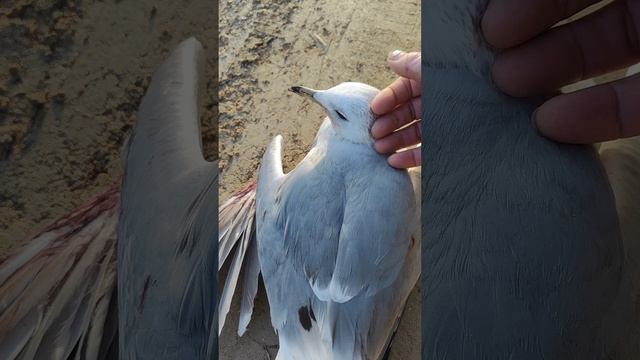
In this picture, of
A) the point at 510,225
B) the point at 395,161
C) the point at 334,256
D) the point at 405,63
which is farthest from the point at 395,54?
the point at 510,225

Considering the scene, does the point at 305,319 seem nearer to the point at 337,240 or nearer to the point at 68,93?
the point at 337,240

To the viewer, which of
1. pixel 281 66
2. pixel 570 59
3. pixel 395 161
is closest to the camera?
pixel 570 59

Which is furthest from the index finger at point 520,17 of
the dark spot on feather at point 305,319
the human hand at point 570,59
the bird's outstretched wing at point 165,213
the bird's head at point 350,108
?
the dark spot on feather at point 305,319

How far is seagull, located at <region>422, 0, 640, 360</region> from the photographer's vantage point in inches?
11.6

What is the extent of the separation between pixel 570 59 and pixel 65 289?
1.09ft

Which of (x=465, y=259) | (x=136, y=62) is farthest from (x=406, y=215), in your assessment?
(x=136, y=62)

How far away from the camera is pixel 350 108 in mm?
595

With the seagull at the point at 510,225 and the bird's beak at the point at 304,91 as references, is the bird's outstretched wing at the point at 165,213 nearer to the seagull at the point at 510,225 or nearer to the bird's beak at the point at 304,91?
the seagull at the point at 510,225

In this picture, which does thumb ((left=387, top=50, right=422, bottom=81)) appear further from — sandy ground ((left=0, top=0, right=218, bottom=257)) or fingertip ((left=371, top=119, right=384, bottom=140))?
sandy ground ((left=0, top=0, right=218, bottom=257))

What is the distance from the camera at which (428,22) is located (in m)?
0.32

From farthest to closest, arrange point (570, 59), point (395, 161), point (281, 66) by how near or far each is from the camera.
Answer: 1. point (281, 66)
2. point (395, 161)
3. point (570, 59)

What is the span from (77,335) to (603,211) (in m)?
0.34

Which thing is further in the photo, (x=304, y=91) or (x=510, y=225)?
(x=304, y=91)

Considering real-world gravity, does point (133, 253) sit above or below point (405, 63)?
below
